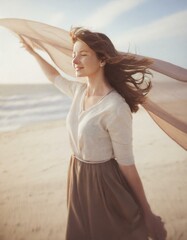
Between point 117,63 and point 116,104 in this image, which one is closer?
point 116,104

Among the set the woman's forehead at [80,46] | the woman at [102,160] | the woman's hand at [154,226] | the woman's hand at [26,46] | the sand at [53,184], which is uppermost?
the woman's forehead at [80,46]

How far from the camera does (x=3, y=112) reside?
11.5 m

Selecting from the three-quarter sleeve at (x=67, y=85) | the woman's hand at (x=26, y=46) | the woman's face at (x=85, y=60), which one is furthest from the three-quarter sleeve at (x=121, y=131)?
the woman's hand at (x=26, y=46)

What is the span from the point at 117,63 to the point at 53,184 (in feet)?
8.72

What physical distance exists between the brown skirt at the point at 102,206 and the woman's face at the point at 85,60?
452mm

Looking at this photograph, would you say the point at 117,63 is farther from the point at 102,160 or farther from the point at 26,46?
the point at 26,46

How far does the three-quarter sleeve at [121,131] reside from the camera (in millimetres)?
1364

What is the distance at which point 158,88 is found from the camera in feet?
6.39

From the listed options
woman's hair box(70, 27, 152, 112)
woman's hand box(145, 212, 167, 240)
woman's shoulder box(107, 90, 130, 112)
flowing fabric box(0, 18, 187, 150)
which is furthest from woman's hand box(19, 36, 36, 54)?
woman's hand box(145, 212, 167, 240)

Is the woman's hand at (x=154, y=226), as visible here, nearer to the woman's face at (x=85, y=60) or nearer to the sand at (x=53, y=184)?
the woman's face at (x=85, y=60)

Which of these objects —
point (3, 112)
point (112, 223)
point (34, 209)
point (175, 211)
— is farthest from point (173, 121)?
point (3, 112)

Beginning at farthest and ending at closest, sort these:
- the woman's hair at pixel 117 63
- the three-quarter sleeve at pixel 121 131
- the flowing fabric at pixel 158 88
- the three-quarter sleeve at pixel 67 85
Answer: the flowing fabric at pixel 158 88
the three-quarter sleeve at pixel 67 85
the woman's hair at pixel 117 63
the three-quarter sleeve at pixel 121 131

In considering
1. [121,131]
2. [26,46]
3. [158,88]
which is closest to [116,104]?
[121,131]

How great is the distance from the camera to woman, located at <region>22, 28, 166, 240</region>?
1.46 metres
